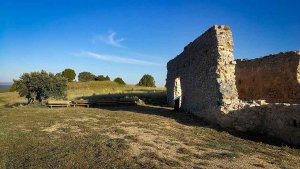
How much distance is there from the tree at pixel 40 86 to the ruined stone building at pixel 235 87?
12.0 meters

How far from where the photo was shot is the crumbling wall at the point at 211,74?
1525 cm

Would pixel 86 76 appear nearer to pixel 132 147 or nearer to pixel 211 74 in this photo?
pixel 211 74

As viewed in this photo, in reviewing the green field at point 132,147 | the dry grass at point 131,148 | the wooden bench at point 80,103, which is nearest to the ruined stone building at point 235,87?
the green field at point 132,147

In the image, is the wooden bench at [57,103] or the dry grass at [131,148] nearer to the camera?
the dry grass at [131,148]

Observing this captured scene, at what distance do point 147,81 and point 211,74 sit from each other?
5578 centimetres

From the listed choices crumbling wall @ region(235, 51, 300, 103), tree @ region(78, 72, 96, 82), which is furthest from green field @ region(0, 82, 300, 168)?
tree @ region(78, 72, 96, 82)

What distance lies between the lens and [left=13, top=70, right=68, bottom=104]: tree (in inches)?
1158

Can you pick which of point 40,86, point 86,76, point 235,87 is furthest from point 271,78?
point 86,76

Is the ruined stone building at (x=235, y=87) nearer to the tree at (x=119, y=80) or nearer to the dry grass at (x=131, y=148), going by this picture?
the dry grass at (x=131, y=148)

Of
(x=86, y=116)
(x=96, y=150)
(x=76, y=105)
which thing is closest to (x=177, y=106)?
(x=86, y=116)

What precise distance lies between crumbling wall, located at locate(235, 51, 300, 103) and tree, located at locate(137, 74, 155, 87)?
4841 cm

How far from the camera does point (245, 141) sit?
11.6 meters

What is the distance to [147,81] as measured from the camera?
7200 centimetres

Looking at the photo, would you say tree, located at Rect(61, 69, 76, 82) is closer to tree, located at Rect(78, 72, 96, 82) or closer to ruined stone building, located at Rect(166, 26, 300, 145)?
tree, located at Rect(78, 72, 96, 82)
